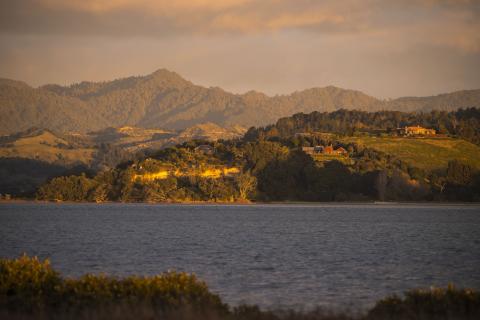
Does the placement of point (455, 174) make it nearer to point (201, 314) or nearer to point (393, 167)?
point (393, 167)

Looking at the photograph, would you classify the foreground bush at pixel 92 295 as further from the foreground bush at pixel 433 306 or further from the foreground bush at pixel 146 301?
the foreground bush at pixel 433 306

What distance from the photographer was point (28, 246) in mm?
67500

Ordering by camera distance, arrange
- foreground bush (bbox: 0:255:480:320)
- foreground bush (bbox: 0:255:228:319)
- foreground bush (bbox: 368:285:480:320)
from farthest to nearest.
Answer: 1. foreground bush (bbox: 368:285:480:320)
2. foreground bush (bbox: 0:255:228:319)
3. foreground bush (bbox: 0:255:480:320)

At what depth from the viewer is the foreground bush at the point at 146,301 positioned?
80.2 feet

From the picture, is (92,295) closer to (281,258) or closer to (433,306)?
(433,306)

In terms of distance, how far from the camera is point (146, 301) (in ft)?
83.4

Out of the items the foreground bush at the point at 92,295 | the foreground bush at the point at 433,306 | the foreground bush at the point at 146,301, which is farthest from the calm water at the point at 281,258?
the foreground bush at the point at 92,295

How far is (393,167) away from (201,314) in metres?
181

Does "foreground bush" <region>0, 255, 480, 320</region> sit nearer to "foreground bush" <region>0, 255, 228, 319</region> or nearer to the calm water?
"foreground bush" <region>0, 255, 228, 319</region>

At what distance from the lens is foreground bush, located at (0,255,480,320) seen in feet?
80.2

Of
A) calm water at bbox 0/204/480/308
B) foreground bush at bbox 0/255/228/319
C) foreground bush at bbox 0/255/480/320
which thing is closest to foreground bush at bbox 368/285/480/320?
foreground bush at bbox 0/255/480/320

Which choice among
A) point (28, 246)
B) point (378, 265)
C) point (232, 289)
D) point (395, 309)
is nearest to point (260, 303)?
point (232, 289)

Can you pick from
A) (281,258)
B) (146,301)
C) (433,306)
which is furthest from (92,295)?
(281,258)

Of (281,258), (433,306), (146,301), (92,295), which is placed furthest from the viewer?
(281,258)
